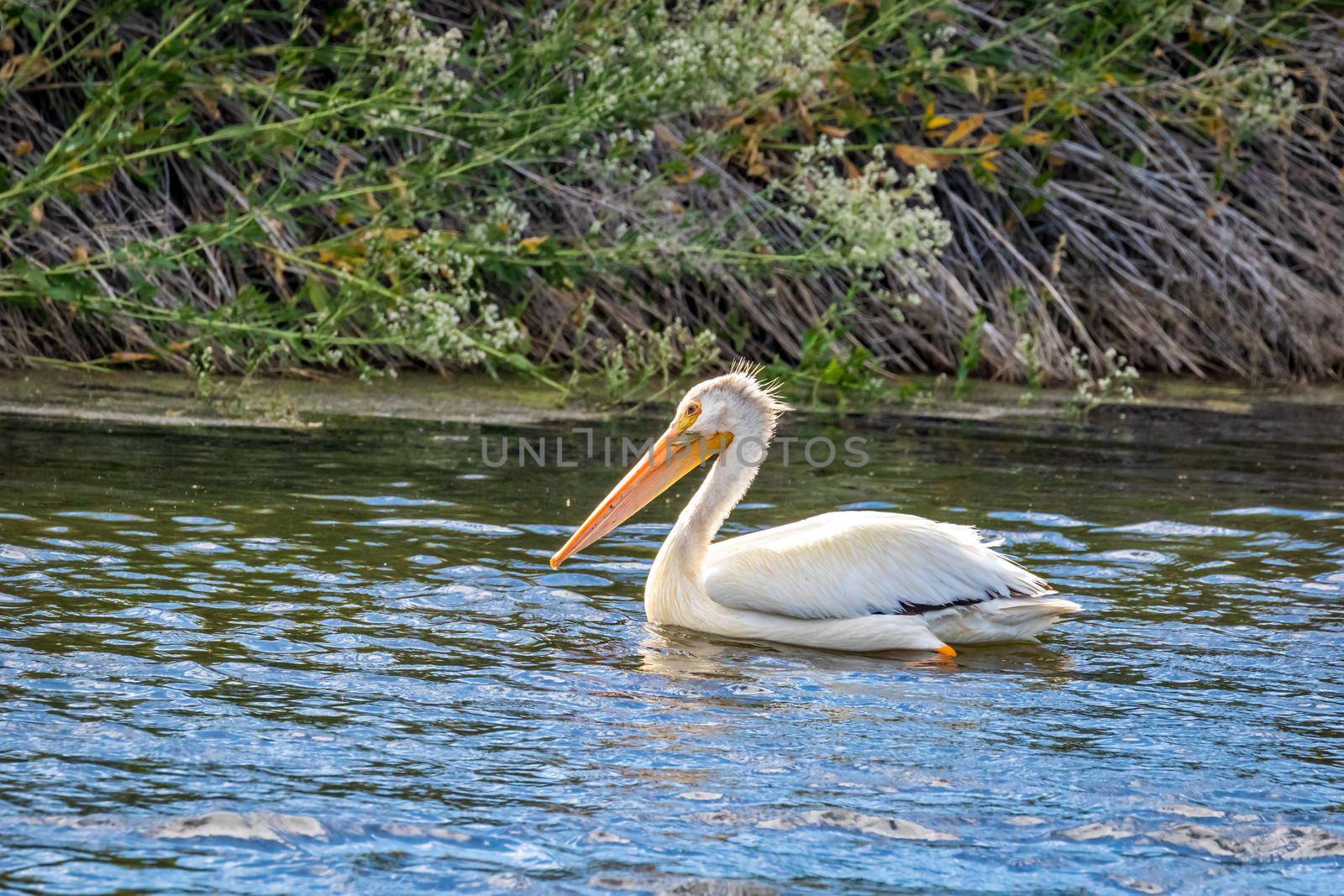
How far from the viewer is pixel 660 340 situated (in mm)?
8430

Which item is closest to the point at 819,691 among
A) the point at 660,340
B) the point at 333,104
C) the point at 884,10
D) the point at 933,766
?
the point at 933,766

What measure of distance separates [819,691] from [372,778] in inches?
55.9

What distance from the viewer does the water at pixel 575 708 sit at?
10.7 feet

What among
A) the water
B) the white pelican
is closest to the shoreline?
the water

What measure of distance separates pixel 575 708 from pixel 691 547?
1.33m

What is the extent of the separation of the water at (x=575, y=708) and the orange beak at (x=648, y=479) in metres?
0.21

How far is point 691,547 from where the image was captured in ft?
18.1

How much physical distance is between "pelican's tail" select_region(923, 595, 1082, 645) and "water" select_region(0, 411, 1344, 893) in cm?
9

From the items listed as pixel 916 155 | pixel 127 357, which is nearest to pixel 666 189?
pixel 916 155

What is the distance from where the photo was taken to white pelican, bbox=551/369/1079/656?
5.32 metres

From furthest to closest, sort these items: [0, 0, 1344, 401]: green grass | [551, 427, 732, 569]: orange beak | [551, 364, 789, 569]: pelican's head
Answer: [0, 0, 1344, 401]: green grass → [551, 364, 789, 569]: pelican's head → [551, 427, 732, 569]: orange beak

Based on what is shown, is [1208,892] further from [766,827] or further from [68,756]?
[68,756]

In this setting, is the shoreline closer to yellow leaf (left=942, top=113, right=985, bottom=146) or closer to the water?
the water
